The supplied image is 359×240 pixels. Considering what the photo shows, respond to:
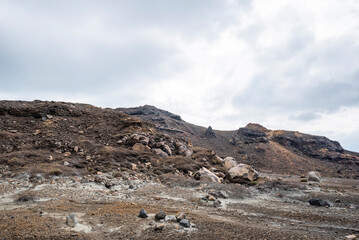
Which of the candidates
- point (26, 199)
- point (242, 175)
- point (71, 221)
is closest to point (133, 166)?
point (26, 199)

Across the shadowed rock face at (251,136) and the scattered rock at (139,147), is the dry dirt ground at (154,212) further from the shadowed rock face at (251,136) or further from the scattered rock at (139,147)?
the shadowed rock face at (251,136)

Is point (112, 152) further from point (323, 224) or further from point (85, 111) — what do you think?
point (323, 224)

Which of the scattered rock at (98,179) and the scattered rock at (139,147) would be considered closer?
the scattered rock at (98,179)

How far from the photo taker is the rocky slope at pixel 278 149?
2467 inches

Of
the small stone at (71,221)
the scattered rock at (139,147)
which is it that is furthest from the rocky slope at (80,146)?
the small stone at (71,221)

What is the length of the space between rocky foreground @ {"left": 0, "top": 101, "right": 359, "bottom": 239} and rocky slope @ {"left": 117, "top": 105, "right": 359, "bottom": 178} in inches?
1374

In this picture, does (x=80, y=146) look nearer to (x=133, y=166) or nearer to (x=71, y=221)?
(x=133, y=166)

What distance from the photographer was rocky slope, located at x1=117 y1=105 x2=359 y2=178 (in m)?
62.7

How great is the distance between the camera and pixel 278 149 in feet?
247

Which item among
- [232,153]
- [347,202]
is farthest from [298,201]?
[232,153]

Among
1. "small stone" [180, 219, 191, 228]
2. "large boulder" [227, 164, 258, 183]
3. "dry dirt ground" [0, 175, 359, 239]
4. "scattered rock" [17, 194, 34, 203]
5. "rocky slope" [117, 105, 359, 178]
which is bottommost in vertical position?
"scattered rock" [17, 194, 34, 203]

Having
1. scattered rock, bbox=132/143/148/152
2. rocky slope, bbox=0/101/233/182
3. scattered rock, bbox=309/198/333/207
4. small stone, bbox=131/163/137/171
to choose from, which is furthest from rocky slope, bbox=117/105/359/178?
scattered rock, bbox=309/198/333/207

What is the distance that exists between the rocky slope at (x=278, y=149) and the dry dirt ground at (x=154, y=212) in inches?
1858

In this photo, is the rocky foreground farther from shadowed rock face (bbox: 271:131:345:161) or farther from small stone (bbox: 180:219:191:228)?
shadowed rock face (bbox: 271:131:345:161)
